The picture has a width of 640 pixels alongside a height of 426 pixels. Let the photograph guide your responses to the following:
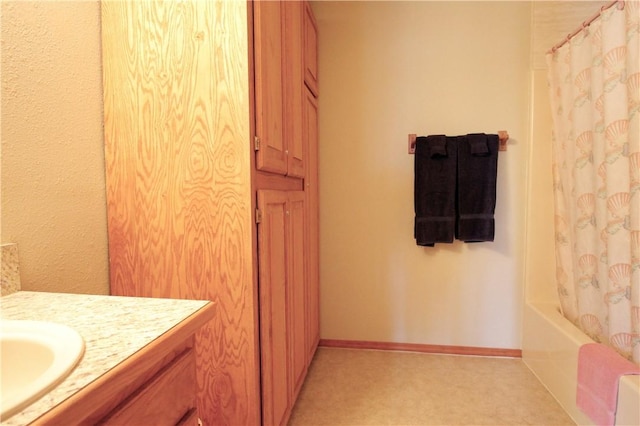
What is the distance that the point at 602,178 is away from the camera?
4.19ft

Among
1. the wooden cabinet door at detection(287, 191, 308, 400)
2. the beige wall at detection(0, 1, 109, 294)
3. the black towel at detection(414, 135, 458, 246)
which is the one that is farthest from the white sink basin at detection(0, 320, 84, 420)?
the black towel at detection(414, 135, 458, 246)

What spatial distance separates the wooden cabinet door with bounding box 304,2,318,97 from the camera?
5.38 ft

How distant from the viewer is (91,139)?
1008 millimetres

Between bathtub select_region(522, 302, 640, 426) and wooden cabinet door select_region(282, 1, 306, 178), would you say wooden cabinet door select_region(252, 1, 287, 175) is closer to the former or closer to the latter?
wooden cabinet door select_region(282, 1, 306, 178)

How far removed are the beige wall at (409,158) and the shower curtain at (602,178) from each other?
1.07 ft

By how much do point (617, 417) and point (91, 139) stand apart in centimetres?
207

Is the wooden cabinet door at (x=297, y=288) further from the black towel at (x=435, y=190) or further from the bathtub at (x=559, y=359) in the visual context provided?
the bathtub at (x=559, y=359)

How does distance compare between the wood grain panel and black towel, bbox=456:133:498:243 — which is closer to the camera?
the wood grain panel

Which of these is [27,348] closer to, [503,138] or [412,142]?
[412,142]

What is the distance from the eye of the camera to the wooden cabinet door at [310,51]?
5.38 ft

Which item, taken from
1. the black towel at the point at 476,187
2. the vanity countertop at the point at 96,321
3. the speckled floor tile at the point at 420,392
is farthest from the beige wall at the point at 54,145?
the black towel at the point at 476,187

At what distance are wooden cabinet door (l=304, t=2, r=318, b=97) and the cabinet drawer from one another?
1.46 m

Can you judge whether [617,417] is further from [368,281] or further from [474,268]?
[368,281]

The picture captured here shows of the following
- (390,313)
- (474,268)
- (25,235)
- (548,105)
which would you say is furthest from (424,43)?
(25,235)
